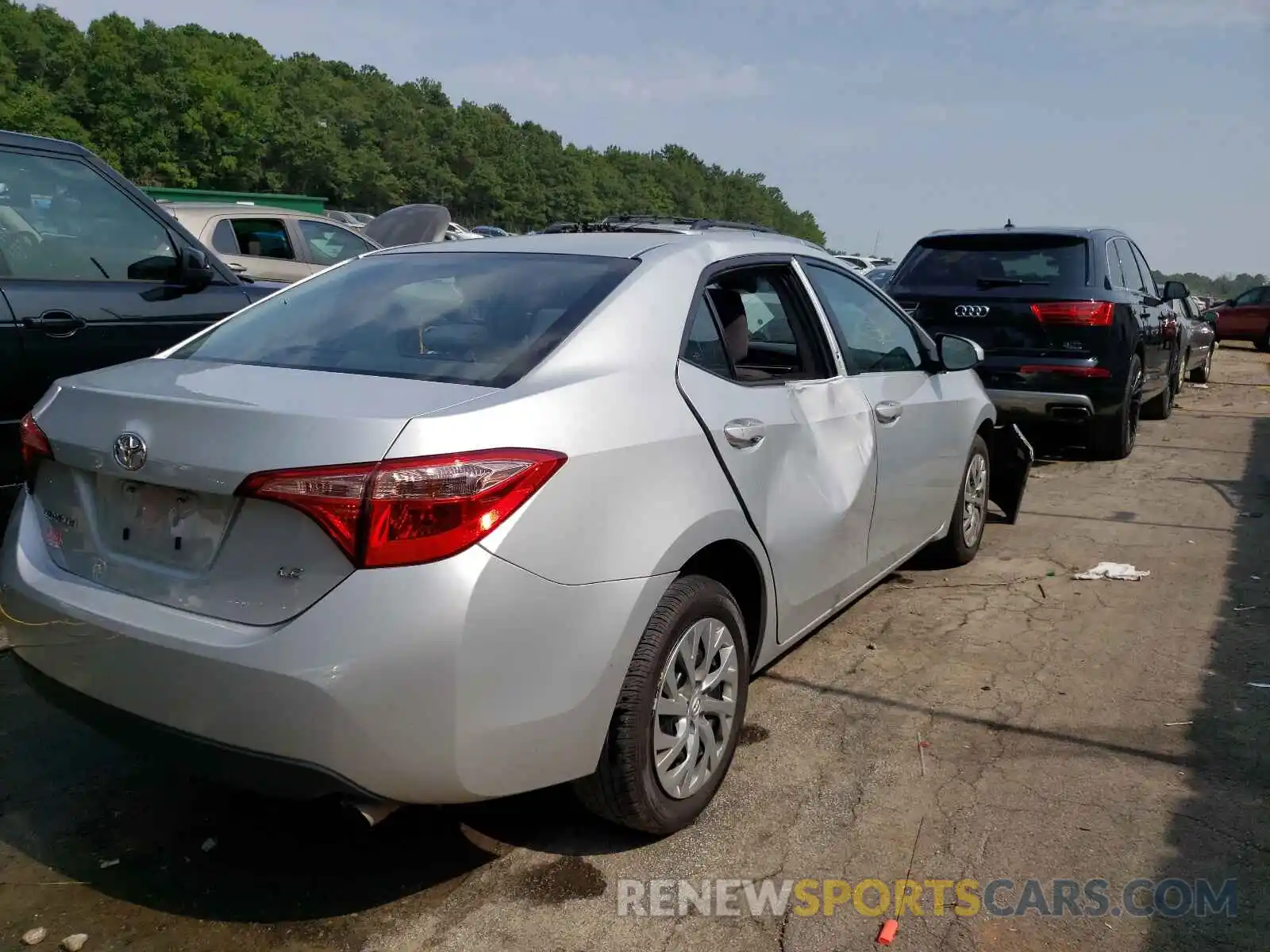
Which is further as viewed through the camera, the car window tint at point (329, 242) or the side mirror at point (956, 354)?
the car window tint at point (329, 242)

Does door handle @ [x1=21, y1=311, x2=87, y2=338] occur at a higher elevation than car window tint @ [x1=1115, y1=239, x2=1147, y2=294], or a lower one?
lower

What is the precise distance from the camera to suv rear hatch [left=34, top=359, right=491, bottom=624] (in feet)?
7.39

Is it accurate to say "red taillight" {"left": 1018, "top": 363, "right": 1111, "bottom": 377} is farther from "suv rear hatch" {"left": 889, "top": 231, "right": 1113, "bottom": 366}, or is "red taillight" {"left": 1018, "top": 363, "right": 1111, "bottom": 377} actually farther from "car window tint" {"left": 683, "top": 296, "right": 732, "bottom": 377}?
"car window tint" {"left": 683, "top": 296, "right": 732, "bottom": 377}

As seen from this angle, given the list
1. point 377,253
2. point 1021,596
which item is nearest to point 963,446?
point 1021,596

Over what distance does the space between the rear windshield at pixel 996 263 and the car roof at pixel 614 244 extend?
4579mm

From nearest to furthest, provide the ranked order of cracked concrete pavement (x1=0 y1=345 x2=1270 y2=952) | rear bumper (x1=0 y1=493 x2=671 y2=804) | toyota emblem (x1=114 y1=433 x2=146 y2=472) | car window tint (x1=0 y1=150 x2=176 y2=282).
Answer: rear bumper (x1=0 y1=493 x2=671 y2=804)
toyota emblem (x1=114 y1=433 x2=146 y2=472)
cracked concrete pavement (x1=0 y1=345 x2=1270 y2=952)
car window tint (x1=0 y1=150 x2=176 y2=282)

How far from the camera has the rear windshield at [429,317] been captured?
2.73 m

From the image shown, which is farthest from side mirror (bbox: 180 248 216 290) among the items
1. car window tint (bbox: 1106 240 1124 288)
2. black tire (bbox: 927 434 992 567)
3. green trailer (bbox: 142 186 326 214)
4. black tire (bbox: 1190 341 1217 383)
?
black tire (bbox: 1190 341 1217 383)

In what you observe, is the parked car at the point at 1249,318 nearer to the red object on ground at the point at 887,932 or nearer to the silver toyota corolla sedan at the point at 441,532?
the silver toyota corolla sedan at the point at 441,532

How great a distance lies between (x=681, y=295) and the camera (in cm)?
313

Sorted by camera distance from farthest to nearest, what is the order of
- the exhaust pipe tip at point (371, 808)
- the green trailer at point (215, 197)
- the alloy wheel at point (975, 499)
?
the green trailer at point (215, 197) < the alloy wheel at point (975, 499) < the exhaust pipe tip at point (371, 808)

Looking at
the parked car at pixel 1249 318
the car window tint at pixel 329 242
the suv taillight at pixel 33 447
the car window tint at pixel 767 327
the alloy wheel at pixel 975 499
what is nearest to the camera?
the suv taillight at pixel 33 447

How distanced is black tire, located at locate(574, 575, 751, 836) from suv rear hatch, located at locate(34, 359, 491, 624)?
2.50ft

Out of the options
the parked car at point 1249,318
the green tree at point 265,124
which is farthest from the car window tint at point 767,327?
the green tree at point 265,124
